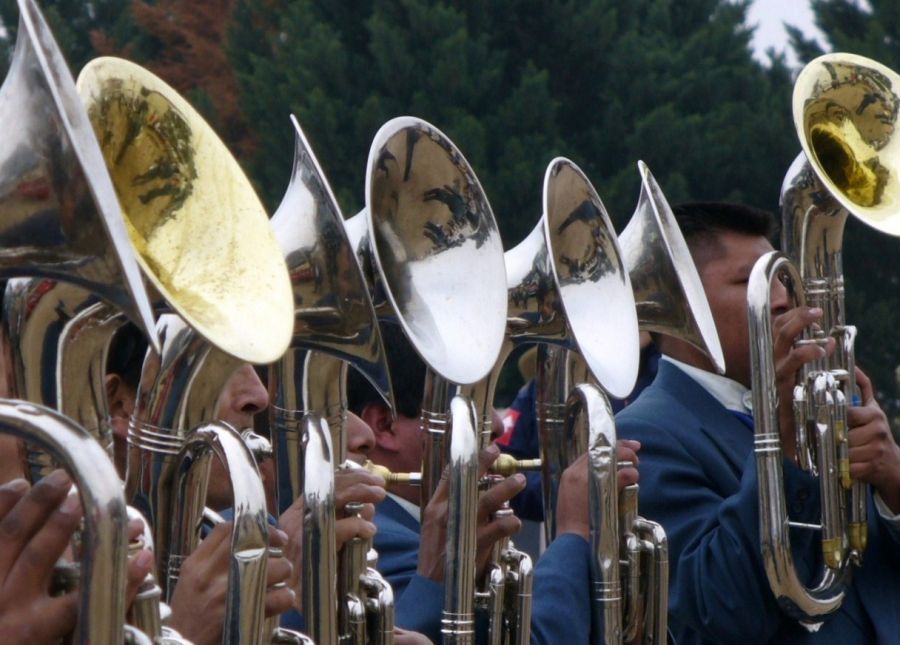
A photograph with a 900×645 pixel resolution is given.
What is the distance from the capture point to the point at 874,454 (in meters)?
3.62

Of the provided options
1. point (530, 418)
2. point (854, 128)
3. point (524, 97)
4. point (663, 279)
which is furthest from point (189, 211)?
point (524, 97)

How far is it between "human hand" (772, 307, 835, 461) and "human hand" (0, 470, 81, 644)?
2123 millimetres

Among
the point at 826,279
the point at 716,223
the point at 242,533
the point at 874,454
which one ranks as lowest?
the point at 242,533

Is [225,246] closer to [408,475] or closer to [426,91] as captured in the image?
[408,475]

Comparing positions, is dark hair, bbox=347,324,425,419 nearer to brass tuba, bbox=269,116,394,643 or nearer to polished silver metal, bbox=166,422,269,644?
brass tuba, bbox=269,116,394,643

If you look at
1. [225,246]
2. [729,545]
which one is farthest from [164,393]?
[729,545]

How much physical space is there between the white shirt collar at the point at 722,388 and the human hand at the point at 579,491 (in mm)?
698

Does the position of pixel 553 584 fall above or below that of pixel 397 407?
below

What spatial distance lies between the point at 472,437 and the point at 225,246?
28.0 inches

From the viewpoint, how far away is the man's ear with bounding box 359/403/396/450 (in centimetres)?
358

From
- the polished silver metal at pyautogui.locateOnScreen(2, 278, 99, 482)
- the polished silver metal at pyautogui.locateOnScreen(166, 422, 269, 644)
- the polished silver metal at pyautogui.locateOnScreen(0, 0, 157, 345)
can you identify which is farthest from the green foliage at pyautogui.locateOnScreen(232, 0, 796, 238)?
the polished silver metal at pyautogui.locateOnScreen(0, 0, 157, 345)

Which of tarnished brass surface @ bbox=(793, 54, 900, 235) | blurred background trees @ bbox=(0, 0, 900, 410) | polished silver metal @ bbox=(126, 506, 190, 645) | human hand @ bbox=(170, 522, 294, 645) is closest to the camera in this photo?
polished silver metal @ bbox=(126, 506, 190, 645)

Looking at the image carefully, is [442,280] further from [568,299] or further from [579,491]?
[579,491]

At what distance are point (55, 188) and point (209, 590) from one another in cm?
75
